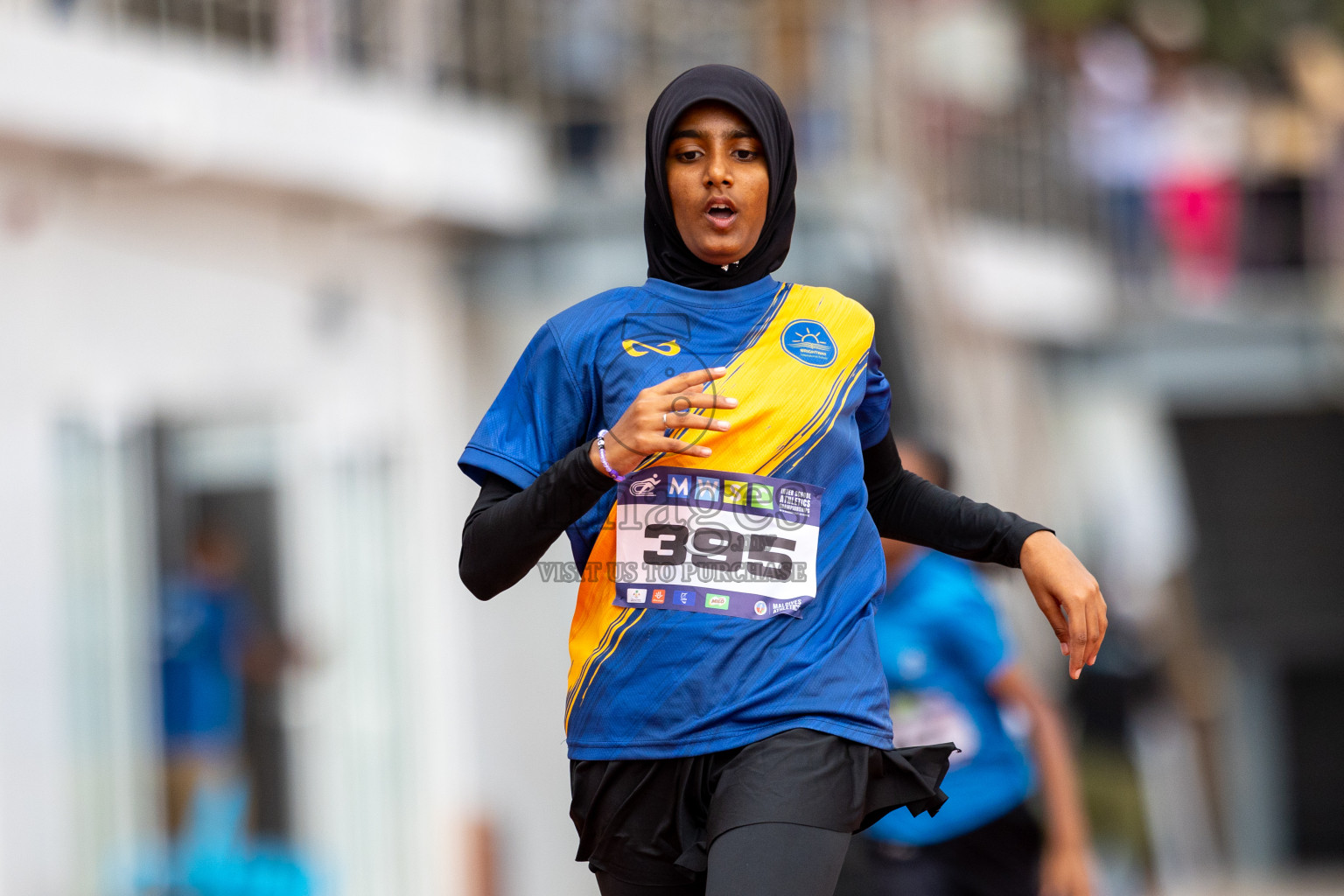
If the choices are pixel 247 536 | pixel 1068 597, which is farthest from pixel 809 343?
pixel 247 536

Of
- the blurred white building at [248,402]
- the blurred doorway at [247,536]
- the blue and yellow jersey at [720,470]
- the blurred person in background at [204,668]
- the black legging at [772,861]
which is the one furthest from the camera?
the blurred doorway at [247,536]

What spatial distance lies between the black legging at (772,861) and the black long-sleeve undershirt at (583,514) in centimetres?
50

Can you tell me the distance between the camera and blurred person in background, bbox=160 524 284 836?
31.7 ft

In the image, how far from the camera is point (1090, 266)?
19.3m

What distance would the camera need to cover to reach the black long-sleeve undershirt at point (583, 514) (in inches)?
120

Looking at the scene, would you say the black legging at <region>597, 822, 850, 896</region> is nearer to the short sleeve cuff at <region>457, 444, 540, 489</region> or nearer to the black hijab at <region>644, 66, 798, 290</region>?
the short sleeve cuff at <region>457, 444, 540, 489</region>

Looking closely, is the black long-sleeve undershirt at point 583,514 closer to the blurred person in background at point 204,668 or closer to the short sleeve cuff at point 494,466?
the short sleeve cuff at point 494,466

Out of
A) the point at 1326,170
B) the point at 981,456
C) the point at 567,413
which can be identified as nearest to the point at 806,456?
the point at 567,413

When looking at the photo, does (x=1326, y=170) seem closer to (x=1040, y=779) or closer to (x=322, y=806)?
(x=322, y=806)

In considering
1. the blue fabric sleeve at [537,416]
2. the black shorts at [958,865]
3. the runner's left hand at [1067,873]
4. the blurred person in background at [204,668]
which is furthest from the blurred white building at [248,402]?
the blue fabric sleeve at [537,416]

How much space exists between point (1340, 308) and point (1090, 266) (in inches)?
89.0

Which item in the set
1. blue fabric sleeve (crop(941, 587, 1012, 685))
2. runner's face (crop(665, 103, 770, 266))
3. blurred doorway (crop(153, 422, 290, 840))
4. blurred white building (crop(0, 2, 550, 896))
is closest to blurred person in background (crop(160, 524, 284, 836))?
blurred doorway (crop(153, 422, 290, 840))

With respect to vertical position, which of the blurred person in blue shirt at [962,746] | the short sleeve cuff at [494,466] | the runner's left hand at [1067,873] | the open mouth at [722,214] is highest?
the open mouth at [722,214]

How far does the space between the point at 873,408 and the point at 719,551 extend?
1.40ft
